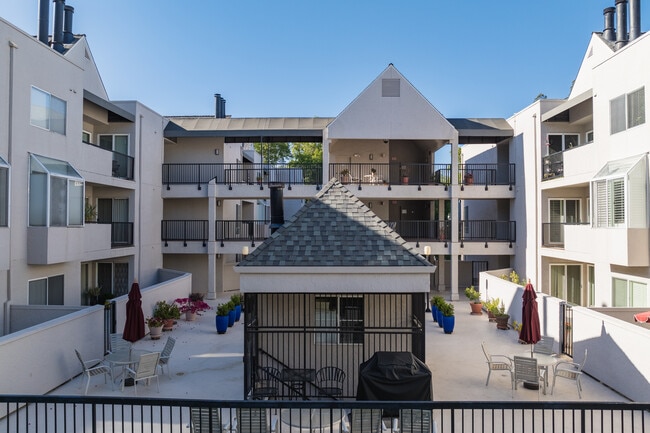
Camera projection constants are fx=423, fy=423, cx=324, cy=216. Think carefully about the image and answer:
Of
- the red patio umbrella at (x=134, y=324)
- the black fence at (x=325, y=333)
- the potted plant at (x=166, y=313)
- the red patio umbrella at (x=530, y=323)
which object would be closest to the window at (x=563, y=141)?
the red patio umbrella at (x=530, y=323)

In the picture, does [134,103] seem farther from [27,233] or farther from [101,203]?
[27,233]

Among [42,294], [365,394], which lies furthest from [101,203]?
[365,394]

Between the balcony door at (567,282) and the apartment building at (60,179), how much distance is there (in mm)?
20733

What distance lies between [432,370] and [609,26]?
69.1ft

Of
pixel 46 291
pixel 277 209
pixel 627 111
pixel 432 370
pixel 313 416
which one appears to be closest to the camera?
pixel 313 416

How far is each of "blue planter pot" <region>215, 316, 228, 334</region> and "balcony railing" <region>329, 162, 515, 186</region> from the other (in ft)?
36.6

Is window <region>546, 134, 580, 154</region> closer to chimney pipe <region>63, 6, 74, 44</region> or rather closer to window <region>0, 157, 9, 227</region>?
window <region>0, 157, 9, 227</region>

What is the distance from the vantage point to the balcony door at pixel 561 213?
20.8 metres

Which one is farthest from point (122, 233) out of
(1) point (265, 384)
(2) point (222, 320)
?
(1) point (265, 384)

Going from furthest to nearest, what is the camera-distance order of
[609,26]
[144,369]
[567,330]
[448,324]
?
[609,26] < [448,324] < [567,330] < [144,369]

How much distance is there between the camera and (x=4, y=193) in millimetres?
12008

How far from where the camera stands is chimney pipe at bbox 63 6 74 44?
2122 cm

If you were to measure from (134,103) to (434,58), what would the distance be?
1635 centimetres

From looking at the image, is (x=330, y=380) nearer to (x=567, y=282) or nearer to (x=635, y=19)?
(x=567, y=282)
